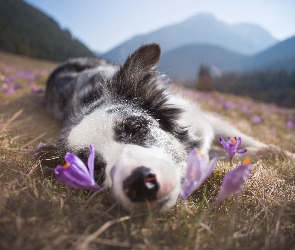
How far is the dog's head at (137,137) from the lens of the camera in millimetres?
1650

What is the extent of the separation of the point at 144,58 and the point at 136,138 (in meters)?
1.09

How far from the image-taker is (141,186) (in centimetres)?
161

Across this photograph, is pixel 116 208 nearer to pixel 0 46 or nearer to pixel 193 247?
pixel 193 247

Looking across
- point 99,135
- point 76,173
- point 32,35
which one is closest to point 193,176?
point 76,173

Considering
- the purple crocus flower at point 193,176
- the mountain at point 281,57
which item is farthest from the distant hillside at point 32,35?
the purple crocus flower at point 193,176

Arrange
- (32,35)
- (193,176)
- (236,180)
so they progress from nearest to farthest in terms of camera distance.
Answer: (236,180), (193,176), (32,35)

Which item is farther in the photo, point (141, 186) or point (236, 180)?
point (141, 186)

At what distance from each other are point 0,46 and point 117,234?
62402 millimetres

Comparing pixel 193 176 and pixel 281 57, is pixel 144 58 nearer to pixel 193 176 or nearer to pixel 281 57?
pixel 193 176

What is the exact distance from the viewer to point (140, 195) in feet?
5.33

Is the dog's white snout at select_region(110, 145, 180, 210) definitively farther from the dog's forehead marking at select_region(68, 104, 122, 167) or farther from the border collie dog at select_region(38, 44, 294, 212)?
the dog's forehead marking at select_region(68, 104, 122, 167)

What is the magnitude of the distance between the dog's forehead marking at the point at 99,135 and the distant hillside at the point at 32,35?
52430 mm

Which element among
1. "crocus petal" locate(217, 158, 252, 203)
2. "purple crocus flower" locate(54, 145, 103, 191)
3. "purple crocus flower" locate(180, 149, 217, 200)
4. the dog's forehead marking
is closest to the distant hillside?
the dog's forehead marking

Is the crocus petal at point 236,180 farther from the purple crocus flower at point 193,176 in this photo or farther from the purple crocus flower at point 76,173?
the purple crocus flower at point 76,173
